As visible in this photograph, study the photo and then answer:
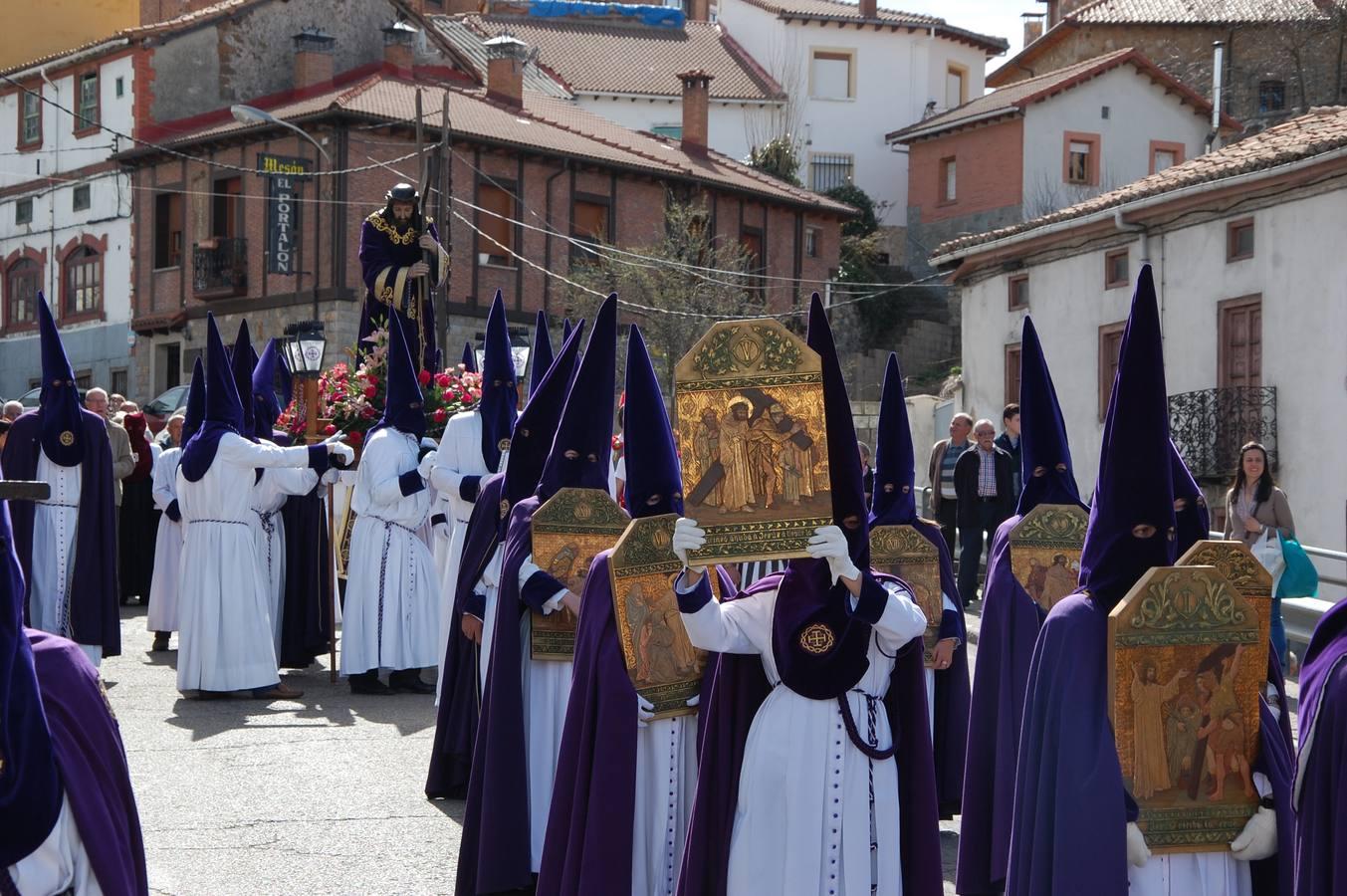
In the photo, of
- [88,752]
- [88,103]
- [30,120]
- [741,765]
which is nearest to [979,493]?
[741,765]

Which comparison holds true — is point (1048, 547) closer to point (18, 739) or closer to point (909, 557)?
point (909, 557)

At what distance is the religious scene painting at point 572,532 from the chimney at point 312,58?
118ft

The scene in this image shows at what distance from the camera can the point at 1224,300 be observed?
81.8 feet

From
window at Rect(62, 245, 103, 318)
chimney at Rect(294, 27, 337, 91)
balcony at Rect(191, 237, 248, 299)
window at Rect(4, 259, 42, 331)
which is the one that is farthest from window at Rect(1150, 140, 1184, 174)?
window at Rect(4, 259, 42, 331)

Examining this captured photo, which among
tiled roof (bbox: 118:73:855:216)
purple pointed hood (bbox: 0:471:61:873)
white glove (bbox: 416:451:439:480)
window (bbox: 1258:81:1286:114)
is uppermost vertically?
window (bbox: 1258:81:1286:114)

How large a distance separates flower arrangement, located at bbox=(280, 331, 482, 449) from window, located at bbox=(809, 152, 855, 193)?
4055cm

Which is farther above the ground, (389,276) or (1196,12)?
(1196,12)

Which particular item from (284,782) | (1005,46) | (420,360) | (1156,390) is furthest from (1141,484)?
(1005,46)

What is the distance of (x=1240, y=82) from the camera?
47938 mm

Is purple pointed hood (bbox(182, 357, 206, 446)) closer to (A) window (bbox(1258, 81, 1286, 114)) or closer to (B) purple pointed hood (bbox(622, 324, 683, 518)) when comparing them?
(B) purple pointed hood (bbox(622, 324, 683, 518))

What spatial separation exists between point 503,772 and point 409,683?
584cm

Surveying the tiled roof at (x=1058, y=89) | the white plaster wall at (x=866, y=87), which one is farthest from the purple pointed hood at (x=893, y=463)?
the white plaster wall at (x=866, y=87)

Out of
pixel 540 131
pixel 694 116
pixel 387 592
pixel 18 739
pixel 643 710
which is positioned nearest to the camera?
pixel 18 739

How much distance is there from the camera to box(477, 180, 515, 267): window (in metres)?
39.6
